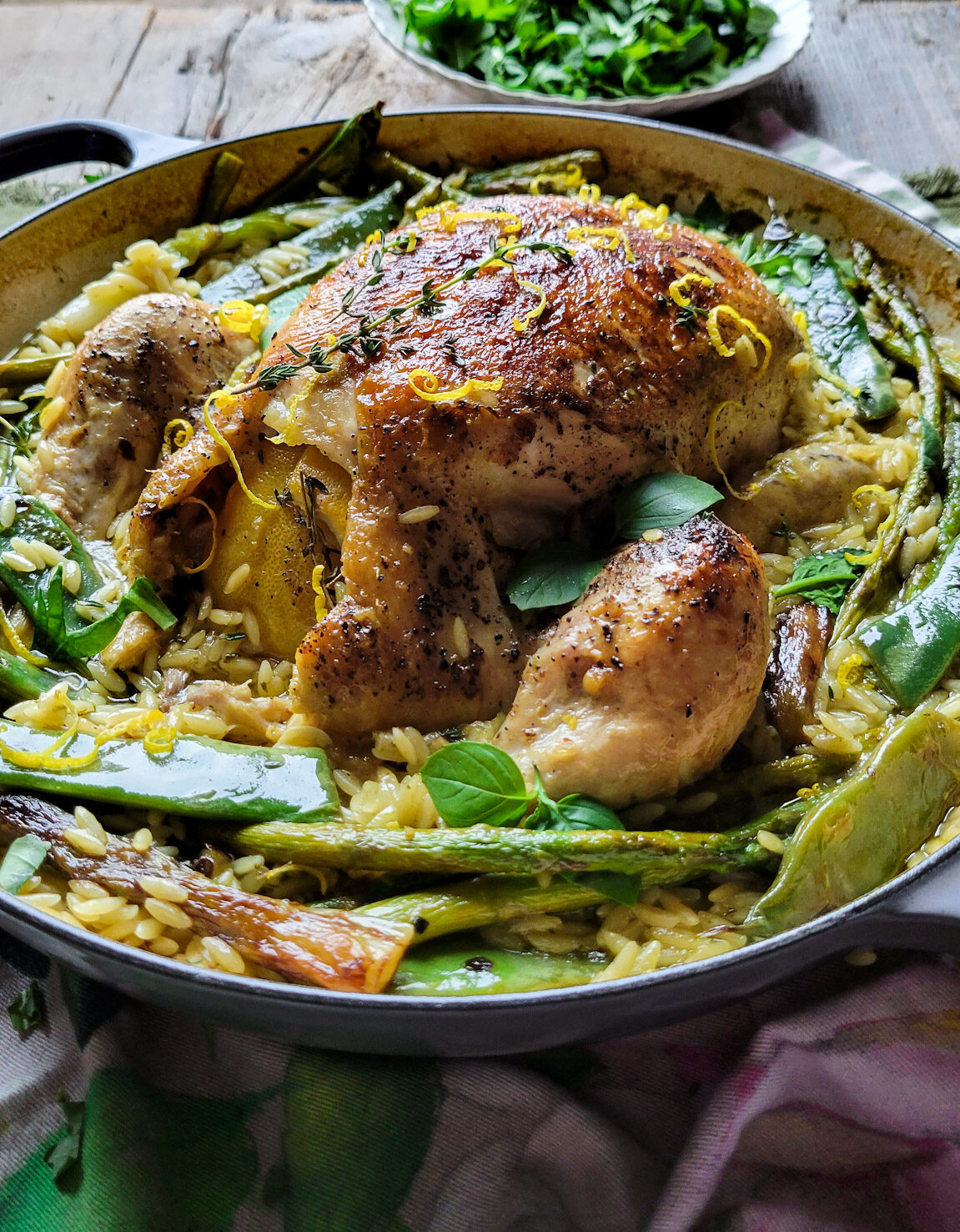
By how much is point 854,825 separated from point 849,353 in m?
1.79

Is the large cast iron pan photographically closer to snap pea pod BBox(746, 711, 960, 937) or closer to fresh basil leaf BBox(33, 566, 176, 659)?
snap pea pod BBox(746, 711, 960, 937)

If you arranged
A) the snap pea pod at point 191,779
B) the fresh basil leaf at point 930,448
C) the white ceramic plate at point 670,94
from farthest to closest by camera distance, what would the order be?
1. the white ceramic plate at point 670,94
2. the fresh basil leaf at point 930,448
3. the snap pea pod at point 191,779

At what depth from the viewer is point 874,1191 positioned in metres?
2.23

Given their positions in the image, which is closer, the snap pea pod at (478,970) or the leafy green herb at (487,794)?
the snap pea pod at (478,970)

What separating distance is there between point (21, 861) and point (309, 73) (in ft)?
15.4

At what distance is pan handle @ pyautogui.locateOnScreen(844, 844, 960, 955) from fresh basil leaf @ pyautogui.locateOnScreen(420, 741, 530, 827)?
27.8 inches

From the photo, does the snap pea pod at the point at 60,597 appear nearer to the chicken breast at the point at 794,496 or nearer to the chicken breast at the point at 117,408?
the chicken breast at the point at 117,408

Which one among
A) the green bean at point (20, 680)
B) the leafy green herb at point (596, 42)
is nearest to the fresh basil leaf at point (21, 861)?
the green bean at point (20, 680)

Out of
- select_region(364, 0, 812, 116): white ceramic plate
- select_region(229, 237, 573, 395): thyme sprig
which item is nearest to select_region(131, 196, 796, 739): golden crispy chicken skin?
select_region(229, 237, 573, 395): thyme sprig

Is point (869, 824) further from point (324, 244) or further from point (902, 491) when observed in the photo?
point (324, 244)

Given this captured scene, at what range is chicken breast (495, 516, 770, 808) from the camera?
2.31 meters

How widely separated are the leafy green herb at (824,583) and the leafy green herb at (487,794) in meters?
0.94

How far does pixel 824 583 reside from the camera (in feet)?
9.48

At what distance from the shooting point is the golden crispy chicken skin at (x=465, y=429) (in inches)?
97.5
